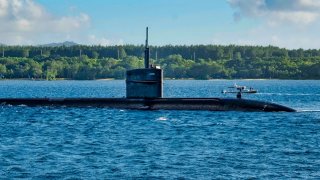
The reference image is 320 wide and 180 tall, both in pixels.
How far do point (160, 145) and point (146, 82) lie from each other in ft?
69.3

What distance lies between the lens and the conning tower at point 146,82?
210 ft

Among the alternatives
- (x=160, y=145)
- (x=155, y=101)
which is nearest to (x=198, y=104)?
(x=155, y=101)

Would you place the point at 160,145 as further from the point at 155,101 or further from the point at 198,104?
the point at 198,104

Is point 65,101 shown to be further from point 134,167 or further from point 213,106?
point 134,167

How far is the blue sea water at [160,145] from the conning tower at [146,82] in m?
2.02

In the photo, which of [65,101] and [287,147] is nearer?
[287,147]

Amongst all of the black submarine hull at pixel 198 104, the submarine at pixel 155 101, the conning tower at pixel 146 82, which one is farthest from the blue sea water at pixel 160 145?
the conning tower at pixel 146 82

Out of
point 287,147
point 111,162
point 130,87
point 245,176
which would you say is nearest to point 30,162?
point 111,162

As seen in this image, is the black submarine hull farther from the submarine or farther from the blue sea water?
the blue sea water

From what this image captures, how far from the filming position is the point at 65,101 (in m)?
73.6

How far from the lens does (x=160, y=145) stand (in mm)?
43562

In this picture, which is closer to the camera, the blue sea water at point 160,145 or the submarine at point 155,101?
the blue sea water at point 160,145

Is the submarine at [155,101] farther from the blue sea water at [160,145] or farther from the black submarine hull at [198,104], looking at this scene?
the blue sea water at [160,145]

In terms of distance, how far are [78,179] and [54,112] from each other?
40.0 meters
